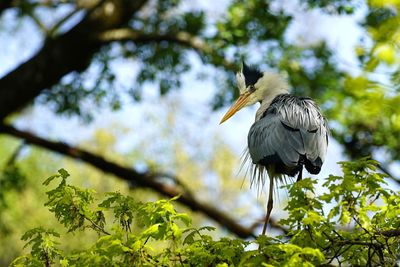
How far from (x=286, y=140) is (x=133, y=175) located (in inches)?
169

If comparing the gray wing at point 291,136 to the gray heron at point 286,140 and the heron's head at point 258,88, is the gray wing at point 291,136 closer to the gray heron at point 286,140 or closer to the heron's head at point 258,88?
the gray heron at point 286,140

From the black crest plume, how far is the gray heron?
24.8 inches

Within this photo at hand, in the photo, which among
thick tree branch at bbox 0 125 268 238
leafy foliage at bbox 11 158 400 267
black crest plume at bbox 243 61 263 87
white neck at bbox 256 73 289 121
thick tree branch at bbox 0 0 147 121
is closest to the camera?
leafy foliage at bbox 11 158 400 267

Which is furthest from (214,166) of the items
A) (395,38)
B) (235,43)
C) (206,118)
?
(395,38)

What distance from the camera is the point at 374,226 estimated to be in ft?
11.1

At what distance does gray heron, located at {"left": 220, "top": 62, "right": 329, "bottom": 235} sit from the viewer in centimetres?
452

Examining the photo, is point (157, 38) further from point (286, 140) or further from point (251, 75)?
point (286, 140)

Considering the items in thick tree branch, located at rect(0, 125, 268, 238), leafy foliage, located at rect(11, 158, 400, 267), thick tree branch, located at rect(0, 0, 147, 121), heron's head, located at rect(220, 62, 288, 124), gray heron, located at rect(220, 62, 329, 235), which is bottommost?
thick tree branch, located at rect(0, 125, 268, 238)

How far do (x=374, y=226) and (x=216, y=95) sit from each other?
19.8 feet

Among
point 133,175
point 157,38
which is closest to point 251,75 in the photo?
point 133,175

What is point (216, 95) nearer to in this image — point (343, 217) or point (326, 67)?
point (326, 67)

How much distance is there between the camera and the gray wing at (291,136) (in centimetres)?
451

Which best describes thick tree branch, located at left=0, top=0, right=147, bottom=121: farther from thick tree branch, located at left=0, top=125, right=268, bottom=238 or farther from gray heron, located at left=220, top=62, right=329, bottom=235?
gray heron, located at left=220, top=62, right=329, bottom=235

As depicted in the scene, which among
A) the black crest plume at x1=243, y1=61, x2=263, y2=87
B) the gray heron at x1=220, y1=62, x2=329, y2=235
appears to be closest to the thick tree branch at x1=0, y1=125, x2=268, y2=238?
the black crest plume at x1=243, y1=61, x2=263, y2=87
